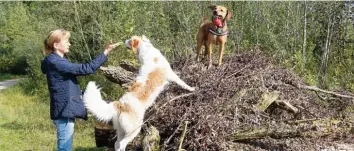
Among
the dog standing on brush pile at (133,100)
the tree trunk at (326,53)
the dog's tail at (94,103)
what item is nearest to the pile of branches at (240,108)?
the dog standing on brush pile at (133,100)

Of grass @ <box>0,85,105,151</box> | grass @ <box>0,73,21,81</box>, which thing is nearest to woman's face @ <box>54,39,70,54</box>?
grass @ <box>0,85,105,151</box>

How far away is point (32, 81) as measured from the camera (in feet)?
60.7

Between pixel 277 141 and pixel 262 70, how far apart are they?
1.20 metres

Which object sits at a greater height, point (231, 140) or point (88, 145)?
point (231, 140)

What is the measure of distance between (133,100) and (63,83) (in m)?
0.79

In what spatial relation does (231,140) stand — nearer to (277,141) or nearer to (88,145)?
(277,141)

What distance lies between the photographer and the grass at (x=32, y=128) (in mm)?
9333

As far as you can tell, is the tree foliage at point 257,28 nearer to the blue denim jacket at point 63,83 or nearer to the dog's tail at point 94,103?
the blue denim jacket at point 63,83

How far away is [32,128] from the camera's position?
11.4m

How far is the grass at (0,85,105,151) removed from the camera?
9.33 m

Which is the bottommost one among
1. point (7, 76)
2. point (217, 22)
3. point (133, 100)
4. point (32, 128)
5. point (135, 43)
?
point (7, 76)

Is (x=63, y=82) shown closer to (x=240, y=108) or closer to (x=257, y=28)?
(x=240, y=108)

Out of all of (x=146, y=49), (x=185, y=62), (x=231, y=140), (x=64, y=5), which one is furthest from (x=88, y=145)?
(x=64, y=5)

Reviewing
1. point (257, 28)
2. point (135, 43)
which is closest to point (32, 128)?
point (257, 28)
